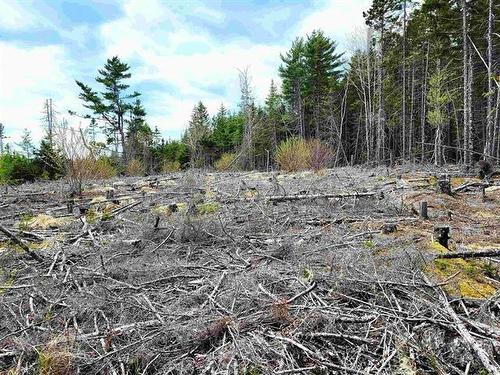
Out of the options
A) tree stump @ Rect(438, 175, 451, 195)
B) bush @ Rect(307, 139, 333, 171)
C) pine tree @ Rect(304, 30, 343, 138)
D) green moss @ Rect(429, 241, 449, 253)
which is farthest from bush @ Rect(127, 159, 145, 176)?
green moss @ Rect(429, 241, 449, 253)

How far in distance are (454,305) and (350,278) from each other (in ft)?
→ 2.36

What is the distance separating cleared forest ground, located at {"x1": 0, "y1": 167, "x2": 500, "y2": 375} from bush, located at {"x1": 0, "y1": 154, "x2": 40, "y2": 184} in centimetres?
1758

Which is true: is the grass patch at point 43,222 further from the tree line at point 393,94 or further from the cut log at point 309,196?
the tree line at point 393,94

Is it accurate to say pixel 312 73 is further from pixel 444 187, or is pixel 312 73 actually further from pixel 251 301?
pixel 251 301

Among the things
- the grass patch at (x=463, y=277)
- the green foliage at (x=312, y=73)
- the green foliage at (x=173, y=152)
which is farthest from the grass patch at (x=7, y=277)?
the green foliage at (x=173, y=152)

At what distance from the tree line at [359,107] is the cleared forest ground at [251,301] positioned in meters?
7.49

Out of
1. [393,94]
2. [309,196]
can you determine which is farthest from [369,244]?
[393,94]

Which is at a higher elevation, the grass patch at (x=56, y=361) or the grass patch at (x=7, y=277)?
the grass patch at (x=7, y=277)

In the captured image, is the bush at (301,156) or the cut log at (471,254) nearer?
the cut log at (471,254)

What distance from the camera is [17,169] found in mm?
20750

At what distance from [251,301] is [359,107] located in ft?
105

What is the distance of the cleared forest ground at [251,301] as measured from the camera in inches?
78.9

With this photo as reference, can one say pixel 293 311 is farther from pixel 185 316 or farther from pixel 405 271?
pixel 405 271

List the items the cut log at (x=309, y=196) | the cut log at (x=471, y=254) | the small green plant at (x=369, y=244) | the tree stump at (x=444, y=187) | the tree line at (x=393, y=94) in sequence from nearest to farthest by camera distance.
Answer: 1. the cut log at (x=471, y=254)
2. the small green plant at (x=369, y=244)
3. the cut log at (x=309, y=196)
4. the tree stump at (x=444, y=187)
5. the tree line at (x=393, y=94)
